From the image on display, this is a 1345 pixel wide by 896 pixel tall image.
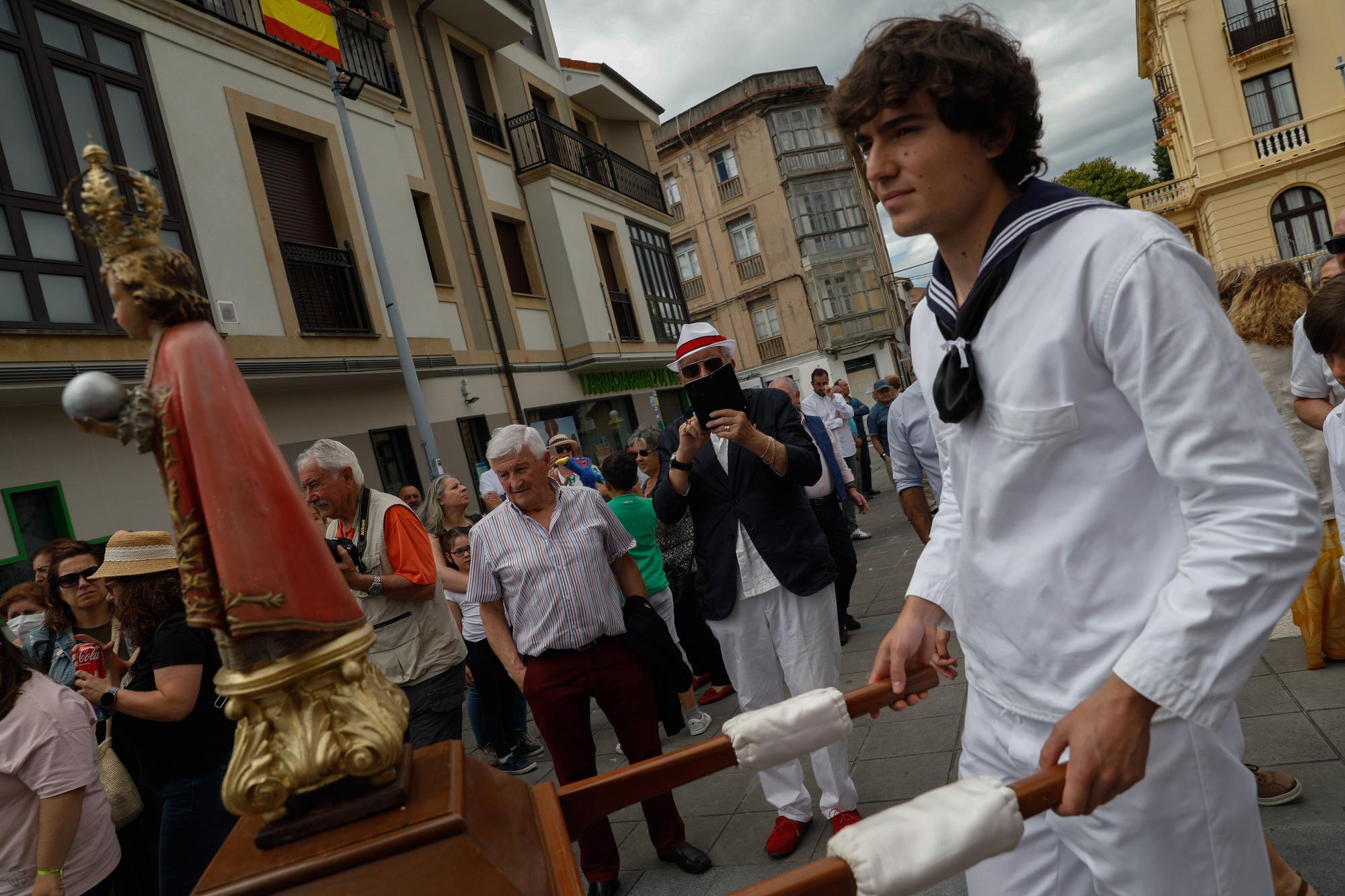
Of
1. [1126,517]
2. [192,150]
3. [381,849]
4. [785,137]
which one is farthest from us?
[785,137]

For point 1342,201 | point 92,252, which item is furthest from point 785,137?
point 92,252

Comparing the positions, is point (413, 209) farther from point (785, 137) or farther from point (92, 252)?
point (785, 137)

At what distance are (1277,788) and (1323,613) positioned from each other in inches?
59.4

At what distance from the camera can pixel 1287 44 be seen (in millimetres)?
29156

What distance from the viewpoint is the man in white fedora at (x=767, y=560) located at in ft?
12.5

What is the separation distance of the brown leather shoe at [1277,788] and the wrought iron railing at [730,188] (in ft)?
130

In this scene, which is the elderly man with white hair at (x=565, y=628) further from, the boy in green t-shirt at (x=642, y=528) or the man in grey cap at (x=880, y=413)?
the man in grey cap at (x=880, y=413)

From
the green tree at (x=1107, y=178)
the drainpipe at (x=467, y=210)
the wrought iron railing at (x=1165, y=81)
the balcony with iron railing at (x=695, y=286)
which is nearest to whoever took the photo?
the drainpipe at (x=467, y=210)

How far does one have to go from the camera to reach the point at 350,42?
13.5 meters

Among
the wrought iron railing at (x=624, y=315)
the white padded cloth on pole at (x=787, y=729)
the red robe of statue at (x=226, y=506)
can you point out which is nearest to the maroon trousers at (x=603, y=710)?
the white padded cloth on pole at (x=787, y=729)

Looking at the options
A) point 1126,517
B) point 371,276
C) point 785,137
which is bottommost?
A: point 1126,517

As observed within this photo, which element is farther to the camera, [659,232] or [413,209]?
[659,232]

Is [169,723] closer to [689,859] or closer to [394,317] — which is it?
[689,859]

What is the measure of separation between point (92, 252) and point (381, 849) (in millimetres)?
10197
